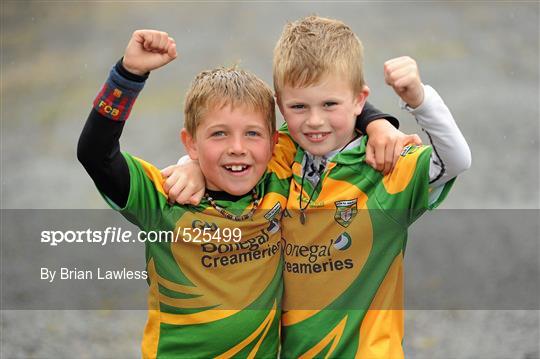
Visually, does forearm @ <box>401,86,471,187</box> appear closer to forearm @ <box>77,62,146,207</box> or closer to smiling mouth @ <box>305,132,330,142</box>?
smiling mouth @ <box>305,132,330,142</box>

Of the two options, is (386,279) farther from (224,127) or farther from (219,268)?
(224,127)

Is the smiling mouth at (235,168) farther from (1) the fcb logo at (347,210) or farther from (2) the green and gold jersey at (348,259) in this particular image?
(1) the fcb logo at (347,210)

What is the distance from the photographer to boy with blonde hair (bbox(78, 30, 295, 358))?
220cm

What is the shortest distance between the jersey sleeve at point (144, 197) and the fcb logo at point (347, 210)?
479 millimetres

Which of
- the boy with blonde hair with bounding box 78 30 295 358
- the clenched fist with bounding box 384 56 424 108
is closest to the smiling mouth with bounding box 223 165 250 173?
the boy with blonde hair with bounding box 78 30 295 358

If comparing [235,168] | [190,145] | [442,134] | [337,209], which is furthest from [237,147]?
[442,134]

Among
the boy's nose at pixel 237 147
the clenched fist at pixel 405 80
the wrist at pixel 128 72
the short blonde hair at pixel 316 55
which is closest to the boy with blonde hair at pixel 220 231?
the boy's nose at pixel 237 147

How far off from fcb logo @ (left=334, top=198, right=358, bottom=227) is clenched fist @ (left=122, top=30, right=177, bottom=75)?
24.1 inches

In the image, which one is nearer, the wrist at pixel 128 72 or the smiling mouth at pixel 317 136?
the wrist at pixel 128 72

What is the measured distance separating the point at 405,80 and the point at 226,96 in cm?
→ 54

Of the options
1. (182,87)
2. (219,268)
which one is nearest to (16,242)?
(182,87)

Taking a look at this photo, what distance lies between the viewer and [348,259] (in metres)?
2.23

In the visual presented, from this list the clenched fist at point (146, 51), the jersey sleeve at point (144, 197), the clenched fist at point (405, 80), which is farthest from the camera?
the jersey sleeve at point (144, 197)

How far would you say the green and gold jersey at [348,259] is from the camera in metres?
2.18
